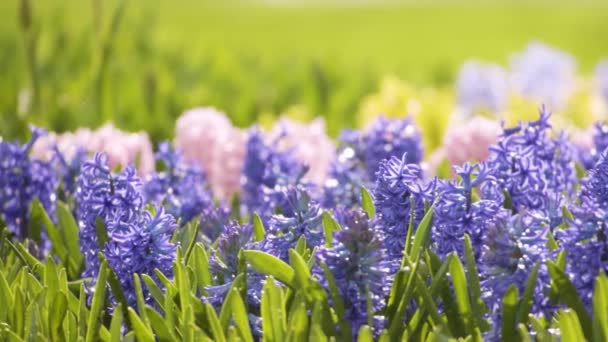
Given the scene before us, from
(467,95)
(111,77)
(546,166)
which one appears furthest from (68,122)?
(546,166)

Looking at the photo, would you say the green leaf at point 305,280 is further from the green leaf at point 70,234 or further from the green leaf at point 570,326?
the green leaf at point 70,234

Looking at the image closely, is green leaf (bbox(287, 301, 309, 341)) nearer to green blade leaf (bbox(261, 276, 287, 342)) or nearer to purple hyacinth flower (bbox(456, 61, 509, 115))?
green blade leaf (bbox(261, 276, 287, 342))

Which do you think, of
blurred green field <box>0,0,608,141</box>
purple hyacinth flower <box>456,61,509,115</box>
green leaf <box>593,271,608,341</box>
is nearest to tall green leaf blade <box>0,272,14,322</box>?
green leaf <box>593,271,608,341</box>

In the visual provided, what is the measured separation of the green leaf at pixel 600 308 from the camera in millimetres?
1346

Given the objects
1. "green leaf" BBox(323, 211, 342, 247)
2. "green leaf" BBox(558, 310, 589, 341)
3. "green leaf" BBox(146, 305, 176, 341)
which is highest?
"green leaf" BBox(323, 211, 342, 247)

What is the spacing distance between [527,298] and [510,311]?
0.04 metres

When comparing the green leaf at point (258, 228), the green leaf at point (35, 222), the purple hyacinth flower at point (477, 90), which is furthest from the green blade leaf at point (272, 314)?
the purple hyacinth flower at point (477, 90)

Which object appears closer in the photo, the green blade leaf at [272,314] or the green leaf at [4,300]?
the green blade leaf at [272,314]

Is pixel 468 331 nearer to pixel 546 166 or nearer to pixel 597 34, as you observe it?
pixel 546 166

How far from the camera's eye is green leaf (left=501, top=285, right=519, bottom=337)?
1.40 metres

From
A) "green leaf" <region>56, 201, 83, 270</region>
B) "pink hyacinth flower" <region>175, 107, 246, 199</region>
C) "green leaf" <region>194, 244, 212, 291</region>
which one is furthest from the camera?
"pink hyacinth flower" <region>175, 107, 246, 199</region>

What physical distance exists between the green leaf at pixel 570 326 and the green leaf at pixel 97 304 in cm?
80

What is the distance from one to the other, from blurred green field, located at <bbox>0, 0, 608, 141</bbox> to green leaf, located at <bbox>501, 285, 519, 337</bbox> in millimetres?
2446

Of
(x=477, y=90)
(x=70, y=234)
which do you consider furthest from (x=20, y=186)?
(x=477, y=90)
